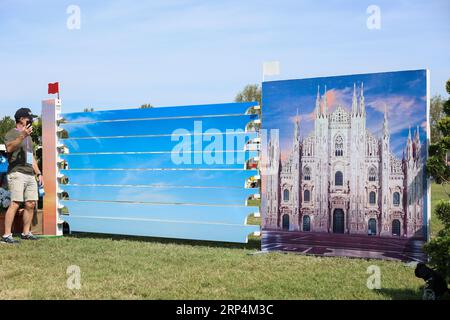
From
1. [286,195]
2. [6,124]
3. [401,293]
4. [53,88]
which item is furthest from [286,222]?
[6,124]

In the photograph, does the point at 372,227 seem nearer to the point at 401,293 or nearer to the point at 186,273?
the point at 401,293

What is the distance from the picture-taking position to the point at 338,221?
6527 mm

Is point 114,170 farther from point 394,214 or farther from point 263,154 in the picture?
point 394,214

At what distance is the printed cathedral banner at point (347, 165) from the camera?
20.1 ft

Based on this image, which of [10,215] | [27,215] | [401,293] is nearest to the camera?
[401,293]

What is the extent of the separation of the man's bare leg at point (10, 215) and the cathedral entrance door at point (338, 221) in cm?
451

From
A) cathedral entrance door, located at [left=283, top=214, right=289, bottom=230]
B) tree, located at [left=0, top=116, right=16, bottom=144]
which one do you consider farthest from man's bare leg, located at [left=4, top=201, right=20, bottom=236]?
tree, located at [left=0, top=116, right=16, bottom=144]

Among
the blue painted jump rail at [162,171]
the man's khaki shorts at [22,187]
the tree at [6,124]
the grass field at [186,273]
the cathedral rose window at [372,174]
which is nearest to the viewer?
the grass field at [186,273]

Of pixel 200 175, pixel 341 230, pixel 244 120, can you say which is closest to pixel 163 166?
pixel 200 175

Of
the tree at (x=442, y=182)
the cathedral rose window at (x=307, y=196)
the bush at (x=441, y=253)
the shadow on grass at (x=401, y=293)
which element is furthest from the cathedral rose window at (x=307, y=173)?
the bush at (x=441, y=253)

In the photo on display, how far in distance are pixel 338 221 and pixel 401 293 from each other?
1.87m

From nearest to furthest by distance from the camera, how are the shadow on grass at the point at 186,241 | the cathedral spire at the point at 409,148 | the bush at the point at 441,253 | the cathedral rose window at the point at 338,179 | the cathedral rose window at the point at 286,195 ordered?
the bush at the point at 441,253 < the cathedral spire at the point at 409,148 < the cathedral rose window at the point at 338,179 < the cathedral rose window at the point at 286,195 < the shadow on grass at the point at 186,241

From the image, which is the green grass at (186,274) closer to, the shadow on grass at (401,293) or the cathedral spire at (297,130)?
the shadow on grass at (401,293)
